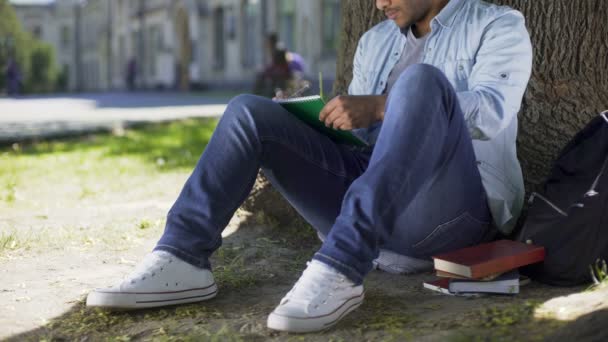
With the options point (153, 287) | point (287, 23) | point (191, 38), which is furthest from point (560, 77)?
point (191, 38)

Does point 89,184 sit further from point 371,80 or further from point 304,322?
point 304,322

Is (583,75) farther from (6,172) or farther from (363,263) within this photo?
(6,172)

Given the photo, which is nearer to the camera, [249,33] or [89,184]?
[89,184]

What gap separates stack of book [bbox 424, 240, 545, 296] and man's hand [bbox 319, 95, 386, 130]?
0.50 metres

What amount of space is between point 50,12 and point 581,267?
61.6 metres

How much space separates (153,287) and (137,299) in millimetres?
62

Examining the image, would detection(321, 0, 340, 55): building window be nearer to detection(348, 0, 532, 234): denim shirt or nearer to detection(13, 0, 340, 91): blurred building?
detection(13, 0, 340, 91): blurred building

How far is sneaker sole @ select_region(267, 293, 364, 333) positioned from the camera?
245cm

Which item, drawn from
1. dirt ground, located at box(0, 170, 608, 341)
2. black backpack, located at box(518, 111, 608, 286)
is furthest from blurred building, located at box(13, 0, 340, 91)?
black backpack, located at box(518, 111, 608, 286)

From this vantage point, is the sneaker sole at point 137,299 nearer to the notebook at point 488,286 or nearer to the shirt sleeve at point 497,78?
the notebook at point 488,286

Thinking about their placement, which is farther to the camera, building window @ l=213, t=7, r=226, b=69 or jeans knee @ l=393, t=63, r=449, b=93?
building window @ l=213, t=7, r=226, b=69

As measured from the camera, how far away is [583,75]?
367cm

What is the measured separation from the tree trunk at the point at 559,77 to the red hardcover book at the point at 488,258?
2.71 ft

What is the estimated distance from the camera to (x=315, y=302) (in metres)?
2.47
